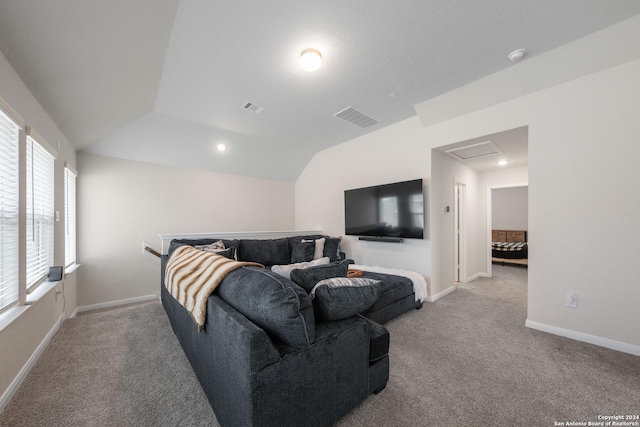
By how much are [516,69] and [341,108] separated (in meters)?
1.89

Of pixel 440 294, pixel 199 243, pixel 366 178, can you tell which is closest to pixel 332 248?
pixel 366 178

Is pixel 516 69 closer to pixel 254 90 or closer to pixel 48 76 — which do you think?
pixel 254 90

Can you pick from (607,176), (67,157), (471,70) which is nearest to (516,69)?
(471,70)

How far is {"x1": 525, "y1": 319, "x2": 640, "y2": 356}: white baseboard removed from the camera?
209 cm

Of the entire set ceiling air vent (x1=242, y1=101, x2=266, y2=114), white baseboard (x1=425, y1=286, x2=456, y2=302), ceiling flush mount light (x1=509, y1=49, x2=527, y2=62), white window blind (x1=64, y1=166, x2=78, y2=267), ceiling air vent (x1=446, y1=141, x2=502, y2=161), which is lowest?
white baseboard (x1=425, y1=286, x2=456, y2=302)

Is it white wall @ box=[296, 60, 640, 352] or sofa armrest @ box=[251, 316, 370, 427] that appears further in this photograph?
white wall @ box=[296, 60, 640, 352]

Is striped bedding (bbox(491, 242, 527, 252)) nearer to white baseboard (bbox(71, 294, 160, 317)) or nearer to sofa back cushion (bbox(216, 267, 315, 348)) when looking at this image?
sofa back cushion (bbox(216, 267, 315, 348))

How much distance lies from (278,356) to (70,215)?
394 centimetres

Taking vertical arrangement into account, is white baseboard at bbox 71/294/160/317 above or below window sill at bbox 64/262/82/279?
below

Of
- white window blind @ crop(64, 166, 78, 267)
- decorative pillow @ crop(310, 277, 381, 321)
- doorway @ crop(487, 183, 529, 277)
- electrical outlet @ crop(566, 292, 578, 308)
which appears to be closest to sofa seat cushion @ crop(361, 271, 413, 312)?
decorative pillow @ crop(310, 277, 381, 321)

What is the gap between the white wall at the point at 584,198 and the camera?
2.10 m

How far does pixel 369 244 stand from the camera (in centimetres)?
426

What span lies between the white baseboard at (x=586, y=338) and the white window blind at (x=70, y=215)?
18.6ft

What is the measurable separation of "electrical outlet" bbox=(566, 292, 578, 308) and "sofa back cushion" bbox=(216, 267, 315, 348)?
2809mm
